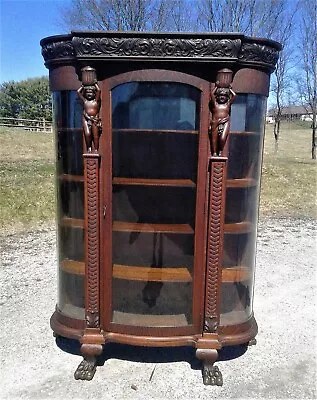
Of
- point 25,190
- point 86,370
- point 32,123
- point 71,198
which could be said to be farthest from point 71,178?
point 32,123

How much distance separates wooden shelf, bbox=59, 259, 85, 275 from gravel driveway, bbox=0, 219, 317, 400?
23.7 inches

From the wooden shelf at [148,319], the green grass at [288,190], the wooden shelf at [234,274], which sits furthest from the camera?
the green grass at [288,190]

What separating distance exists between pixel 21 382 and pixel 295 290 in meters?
2.88

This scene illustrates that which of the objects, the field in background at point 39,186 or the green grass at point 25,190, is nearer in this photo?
the green grass at point 25,190

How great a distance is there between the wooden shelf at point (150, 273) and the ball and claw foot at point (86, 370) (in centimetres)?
60

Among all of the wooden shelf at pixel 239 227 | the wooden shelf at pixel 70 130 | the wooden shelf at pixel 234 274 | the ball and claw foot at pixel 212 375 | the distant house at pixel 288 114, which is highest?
the distant house at pixel 288 114

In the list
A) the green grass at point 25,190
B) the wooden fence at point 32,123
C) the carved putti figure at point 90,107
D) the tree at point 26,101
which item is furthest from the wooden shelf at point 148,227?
the tree at point 26,101

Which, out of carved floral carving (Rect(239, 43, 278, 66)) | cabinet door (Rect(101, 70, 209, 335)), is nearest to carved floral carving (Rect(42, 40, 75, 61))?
cabinet door (Rect(101, 70, 209, 335))

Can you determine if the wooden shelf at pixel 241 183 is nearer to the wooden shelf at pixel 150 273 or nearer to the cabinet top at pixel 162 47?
the wooden shelf at pixel 150 273

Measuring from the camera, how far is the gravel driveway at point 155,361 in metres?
2.43

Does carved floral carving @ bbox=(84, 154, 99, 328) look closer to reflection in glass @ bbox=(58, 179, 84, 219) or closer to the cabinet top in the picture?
reflection in glass @ bbox=(58, 179, 84, 219)

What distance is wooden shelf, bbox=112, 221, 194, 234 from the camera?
2.66m

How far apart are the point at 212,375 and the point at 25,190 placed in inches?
234

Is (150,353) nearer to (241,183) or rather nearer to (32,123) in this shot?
(241,183)
